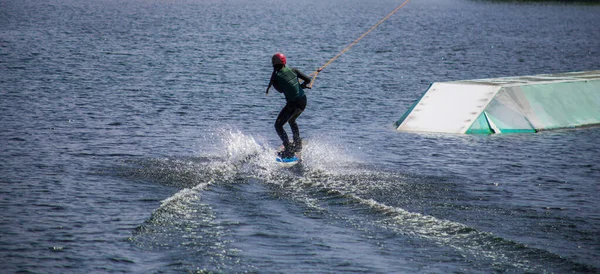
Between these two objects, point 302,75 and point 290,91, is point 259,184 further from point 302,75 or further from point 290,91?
point 302,75

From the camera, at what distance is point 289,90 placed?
18.7 meters

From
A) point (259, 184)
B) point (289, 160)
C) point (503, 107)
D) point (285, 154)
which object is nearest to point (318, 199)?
point (259, 184)

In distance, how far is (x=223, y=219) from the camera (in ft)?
45.3

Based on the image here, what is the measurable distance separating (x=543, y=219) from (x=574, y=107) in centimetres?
1182

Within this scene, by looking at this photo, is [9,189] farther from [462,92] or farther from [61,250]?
[462,92]

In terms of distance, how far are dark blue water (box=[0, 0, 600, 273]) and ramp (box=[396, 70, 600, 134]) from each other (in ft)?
2.42

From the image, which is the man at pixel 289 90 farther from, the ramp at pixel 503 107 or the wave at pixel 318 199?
the ramp at pixel 503 107

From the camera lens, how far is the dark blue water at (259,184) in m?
12.2

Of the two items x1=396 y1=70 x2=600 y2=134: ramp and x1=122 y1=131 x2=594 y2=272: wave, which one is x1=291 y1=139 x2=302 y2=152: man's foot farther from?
x1=396 y1=70 x2=600 y2=134: ramp

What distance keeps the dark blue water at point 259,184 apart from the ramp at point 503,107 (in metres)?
0.74

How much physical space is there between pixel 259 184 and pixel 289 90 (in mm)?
3144

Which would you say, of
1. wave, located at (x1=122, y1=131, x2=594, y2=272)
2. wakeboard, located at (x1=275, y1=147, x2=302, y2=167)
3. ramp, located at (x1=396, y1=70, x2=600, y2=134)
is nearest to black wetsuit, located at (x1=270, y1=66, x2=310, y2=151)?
wakeboard, located at (x1=275, y1=147, x2=302, y2=167)

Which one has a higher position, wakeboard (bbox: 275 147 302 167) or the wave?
the wave

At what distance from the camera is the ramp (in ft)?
77.7
